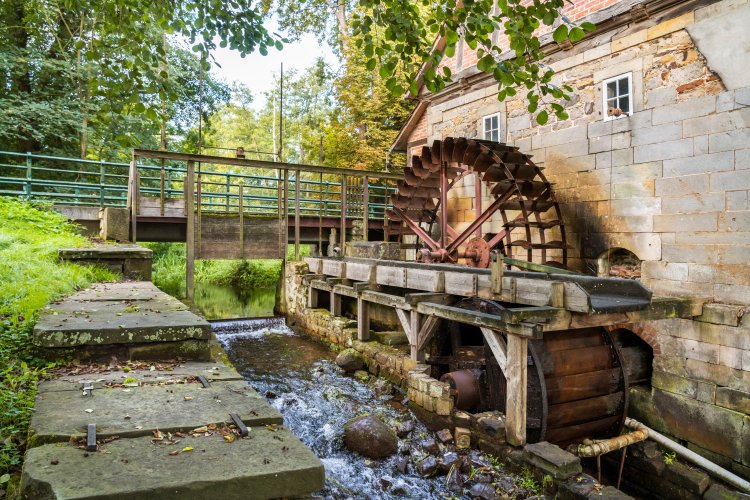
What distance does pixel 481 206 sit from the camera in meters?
9.47

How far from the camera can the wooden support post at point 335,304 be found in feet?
29.8

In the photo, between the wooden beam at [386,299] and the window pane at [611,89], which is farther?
the window pane at [611,89]

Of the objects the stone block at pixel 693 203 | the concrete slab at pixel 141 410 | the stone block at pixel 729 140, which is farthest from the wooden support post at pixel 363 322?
the concrete slab at pixel 141 410

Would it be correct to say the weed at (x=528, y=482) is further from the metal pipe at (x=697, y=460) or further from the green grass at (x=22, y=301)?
the green grass at (x=22, y=301)

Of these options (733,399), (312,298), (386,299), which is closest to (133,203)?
(312,298)

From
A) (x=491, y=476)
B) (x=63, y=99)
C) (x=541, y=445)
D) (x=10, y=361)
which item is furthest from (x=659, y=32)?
(x=63, y=99)

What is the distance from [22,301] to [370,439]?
301cm

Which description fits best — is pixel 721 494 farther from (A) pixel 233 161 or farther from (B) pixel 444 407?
(A) pixel 233 161

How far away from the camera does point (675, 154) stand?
238 inches

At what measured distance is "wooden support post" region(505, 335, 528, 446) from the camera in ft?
14.9

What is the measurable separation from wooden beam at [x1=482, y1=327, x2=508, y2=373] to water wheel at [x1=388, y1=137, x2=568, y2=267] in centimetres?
306

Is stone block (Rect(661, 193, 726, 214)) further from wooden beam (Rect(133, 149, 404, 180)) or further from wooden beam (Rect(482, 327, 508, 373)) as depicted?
wooden beam (Rect(133, 149, 404, 180))

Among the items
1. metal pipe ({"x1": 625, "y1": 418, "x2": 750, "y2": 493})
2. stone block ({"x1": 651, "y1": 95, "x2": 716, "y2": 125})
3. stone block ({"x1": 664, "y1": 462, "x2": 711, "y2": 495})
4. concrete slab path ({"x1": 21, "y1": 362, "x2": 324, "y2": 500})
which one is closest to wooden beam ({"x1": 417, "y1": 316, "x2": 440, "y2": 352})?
metal pipe ({"x1": 625, "y1": 418, "x2": 750, "y2": 493})

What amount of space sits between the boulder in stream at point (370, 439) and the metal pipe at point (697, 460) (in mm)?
2759
